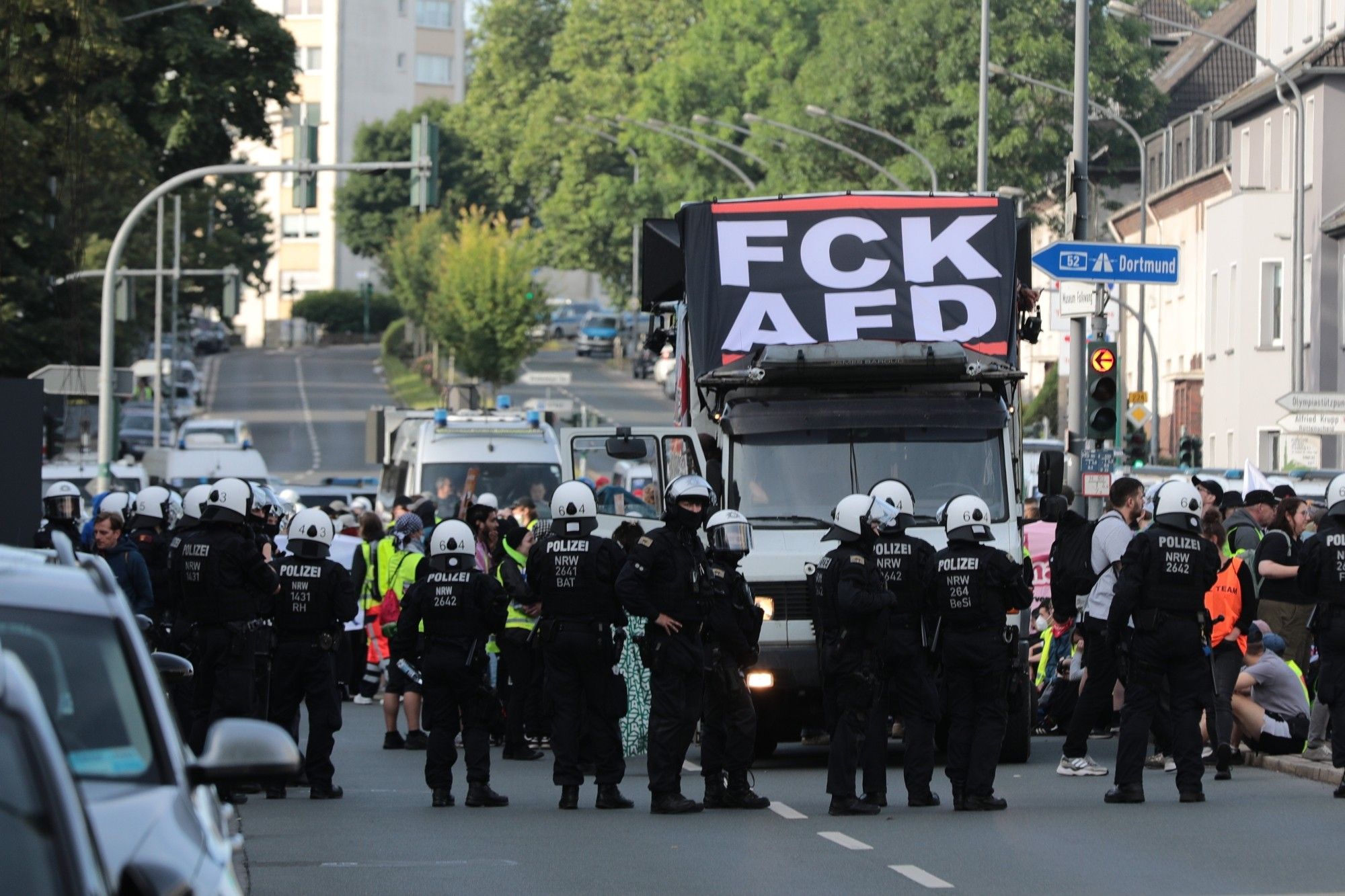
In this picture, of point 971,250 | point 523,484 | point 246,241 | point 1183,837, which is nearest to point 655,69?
point 246,241

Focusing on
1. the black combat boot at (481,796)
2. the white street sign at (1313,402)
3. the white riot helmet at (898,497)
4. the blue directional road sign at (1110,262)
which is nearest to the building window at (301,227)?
the white street sign at (1313,402)

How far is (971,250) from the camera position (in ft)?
56.6

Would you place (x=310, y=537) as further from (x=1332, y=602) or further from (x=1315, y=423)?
(x=1315, y=423)

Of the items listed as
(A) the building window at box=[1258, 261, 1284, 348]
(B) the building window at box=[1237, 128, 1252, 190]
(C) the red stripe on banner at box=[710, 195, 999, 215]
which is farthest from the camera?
(B) the building window at box=[1237, 128, 1252, 190]

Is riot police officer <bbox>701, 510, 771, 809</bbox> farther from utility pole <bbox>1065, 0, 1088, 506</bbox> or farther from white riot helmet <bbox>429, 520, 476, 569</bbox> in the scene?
utility pole <bbox>1065, 0, 1088, 506</bbox>

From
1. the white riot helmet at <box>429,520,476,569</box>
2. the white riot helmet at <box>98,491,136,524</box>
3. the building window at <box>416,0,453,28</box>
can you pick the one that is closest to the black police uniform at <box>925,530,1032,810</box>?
the white riot helmet at <box>429,520,476,569</box>

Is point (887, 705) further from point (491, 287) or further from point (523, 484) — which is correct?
point (491, 287)

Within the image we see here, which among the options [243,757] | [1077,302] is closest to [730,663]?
[243,757]

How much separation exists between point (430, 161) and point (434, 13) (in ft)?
356

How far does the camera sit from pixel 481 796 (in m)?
14.2

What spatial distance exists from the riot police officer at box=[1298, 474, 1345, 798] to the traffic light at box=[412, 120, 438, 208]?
52.5 ft

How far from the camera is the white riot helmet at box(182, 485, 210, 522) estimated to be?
14797 mm

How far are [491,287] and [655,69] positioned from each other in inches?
453

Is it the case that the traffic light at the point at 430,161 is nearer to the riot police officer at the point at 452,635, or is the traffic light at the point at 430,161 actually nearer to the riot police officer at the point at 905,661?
the riot police officer at the point at 452,635
